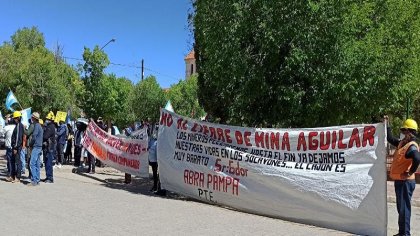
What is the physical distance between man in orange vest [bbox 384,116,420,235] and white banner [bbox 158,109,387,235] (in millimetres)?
306

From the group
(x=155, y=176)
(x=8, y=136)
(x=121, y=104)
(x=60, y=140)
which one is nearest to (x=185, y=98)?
(x=121, y=104)

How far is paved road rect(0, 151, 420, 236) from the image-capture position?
765 cm

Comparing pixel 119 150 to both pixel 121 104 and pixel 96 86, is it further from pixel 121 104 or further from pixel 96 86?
pixel 121 104

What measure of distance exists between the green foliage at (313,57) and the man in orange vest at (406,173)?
112 inches

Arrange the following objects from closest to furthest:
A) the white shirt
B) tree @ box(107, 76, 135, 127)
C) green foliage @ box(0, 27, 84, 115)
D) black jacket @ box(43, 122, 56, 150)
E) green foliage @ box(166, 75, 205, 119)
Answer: black jacket @ box(43, 122, 56, 150), the white shirt, green foliage @ box(0, 27, 84, 115), tree @ box(107, 76, 135, 127), green foliage @ box(166, 75, 205, 119)

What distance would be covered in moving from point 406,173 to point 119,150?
871 cm

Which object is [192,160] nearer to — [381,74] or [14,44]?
[381,74]

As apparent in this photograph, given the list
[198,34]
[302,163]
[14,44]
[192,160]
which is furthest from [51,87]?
[302,163]

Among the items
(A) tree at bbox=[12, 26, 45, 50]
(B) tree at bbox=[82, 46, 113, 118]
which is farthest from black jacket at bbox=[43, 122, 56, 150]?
(A) tree at bbox=[12, 26, 45, 50]

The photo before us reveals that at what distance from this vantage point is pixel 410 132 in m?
7.77

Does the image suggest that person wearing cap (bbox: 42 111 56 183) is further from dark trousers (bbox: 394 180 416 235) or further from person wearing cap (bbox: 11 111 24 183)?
dark trousers (bbox: 394 180 416 235)

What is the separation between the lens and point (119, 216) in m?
8.69

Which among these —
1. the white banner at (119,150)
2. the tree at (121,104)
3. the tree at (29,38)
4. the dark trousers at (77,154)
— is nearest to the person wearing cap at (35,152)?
the white banner at (119,150)

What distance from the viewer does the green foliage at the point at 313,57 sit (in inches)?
413
